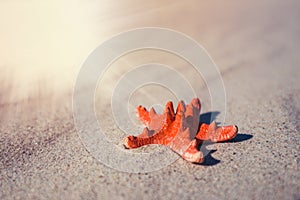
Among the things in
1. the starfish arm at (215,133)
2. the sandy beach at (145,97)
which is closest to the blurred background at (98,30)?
the sandy beach at (145,97)

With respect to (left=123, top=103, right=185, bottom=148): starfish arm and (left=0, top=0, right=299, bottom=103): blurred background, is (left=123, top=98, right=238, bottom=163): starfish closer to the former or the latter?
(left=123, top=103, right=185, bottom=148): starfish arm

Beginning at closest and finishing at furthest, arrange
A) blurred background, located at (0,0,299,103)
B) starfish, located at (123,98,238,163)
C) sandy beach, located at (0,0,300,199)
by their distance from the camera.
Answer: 1. sandy beach, located at (0,0,300,199)
2. starfish, located at (123,98,238,163)
3. blurred background, located at (0,0,299,103)

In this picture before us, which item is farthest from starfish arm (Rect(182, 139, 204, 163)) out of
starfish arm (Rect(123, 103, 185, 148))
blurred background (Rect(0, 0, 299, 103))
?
blurred background (Rect(0, 0, 299, 103))

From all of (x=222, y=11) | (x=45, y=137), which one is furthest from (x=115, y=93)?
(x=222, y=11)

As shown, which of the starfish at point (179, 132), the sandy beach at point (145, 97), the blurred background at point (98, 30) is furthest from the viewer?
the blurred background at point (98, 30)

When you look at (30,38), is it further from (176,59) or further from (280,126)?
(280,126)

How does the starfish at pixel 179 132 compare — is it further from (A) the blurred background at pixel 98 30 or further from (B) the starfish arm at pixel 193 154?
(A) the blurred background at pixel 98 30

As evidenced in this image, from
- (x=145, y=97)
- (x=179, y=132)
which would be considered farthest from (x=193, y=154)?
(x=145, y=97)
